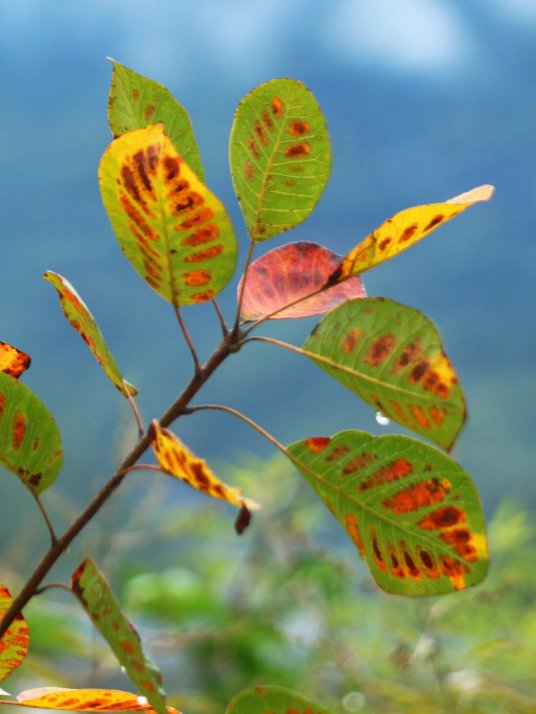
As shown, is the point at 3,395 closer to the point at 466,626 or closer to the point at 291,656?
the point at 466,626

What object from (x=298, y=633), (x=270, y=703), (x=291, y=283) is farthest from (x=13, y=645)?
(x=298, y=633)

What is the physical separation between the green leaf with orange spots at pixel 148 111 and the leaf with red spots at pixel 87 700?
299mm

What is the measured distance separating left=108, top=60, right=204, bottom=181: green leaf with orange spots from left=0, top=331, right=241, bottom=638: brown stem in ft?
0.36

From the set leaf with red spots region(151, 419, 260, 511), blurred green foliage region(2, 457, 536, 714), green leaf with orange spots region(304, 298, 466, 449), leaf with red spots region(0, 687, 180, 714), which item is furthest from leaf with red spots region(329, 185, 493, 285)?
blurred green foliage region(2, 457, 536, 714)

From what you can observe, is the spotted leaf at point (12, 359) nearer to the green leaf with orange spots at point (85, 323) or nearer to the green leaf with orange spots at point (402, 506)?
the green leaf with orange spots at point (85, 323)

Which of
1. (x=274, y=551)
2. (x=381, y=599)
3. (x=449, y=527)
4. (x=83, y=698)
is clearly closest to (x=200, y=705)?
(x=274, y=551)

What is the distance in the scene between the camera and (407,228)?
421 millimetres

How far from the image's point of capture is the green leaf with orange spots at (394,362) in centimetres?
41

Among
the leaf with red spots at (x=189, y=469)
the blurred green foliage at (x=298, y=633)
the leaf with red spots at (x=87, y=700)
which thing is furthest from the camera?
the blurred green foliage at (x=298, y=633)

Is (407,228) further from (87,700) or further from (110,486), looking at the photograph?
(87,700)

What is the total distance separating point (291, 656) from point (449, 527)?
1.96 m

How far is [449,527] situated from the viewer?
0.42 m

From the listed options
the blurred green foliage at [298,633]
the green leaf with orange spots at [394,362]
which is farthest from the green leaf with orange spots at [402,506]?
the blurred green foliage at [298,633]

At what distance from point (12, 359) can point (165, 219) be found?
0.15 meters
